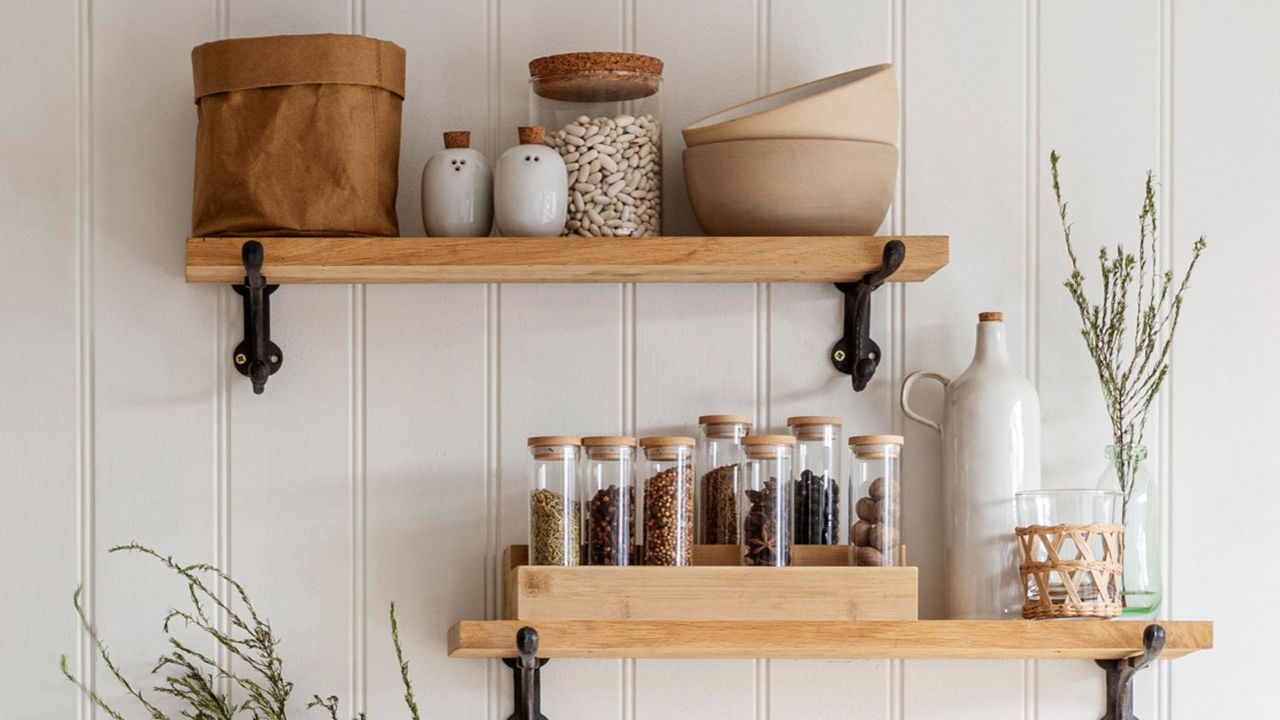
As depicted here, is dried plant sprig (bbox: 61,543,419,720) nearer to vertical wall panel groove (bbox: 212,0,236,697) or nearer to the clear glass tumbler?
vertical wall panel groove (bbox: 212,0,236,697)


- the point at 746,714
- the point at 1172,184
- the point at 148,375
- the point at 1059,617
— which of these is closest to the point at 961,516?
the point at 1059,617

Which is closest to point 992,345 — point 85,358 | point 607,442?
point 607,442

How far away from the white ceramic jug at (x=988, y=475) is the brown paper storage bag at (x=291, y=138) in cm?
64

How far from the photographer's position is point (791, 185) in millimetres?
1427

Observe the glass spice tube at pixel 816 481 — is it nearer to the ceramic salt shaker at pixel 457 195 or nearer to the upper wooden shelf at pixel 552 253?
the upper wooden shelf at pixel 552 253

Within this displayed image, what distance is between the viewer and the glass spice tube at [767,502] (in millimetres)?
1408

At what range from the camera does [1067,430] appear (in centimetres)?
157

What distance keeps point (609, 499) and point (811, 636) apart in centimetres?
24

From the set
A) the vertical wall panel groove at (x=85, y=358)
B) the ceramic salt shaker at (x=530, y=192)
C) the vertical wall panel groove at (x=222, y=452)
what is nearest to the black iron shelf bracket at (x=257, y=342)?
the vertical wall panel groove at (x=222, y=452)

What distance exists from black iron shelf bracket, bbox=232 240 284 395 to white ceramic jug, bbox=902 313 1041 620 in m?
0.74

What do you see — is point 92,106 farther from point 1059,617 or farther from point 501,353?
point 1059,617

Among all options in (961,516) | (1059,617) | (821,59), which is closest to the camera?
(1059,617)

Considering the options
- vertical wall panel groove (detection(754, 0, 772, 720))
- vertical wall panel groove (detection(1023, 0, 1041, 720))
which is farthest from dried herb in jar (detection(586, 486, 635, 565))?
vertical wall panel groove (detection(1023, 0, 1041, 720))

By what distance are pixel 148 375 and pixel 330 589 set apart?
310 millimetres
